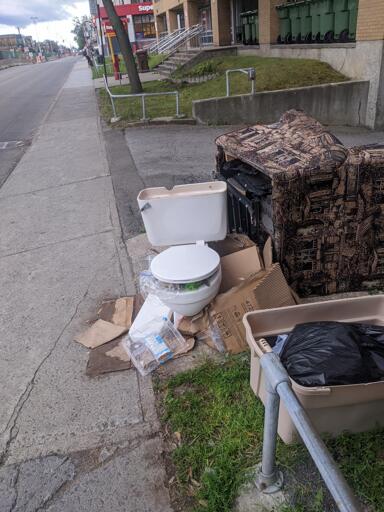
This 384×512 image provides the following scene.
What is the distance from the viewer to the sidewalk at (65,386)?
7.17ft

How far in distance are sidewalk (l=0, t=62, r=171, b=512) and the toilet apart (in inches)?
25.8

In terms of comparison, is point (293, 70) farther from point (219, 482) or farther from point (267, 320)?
point (219, 482)

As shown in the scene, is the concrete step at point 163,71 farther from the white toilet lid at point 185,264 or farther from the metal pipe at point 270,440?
the metal pipe at point 270,440

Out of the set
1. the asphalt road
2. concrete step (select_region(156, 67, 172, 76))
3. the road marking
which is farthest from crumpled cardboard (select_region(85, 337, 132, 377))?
concrete step (select_region(156, 67, 172, 76))

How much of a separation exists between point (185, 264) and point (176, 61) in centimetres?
1957

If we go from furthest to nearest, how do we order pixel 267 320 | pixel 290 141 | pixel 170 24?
pixel 170 24 < pixel 290 141 < pixel 267 320

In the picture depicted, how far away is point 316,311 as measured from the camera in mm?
2545

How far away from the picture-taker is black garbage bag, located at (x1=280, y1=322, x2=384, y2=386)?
2.02 metres

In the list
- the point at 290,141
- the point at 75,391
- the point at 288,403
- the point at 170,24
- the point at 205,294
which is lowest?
the point at 75,391

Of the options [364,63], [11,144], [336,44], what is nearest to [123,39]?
[11,144]

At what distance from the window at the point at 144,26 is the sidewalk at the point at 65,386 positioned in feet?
169

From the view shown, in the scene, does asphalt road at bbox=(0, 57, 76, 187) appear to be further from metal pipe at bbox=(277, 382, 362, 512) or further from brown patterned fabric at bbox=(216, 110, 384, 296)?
metal pipe at bbox=(277, 382, 362, 512)

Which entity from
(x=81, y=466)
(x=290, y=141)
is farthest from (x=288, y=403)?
(x=290, y=141)

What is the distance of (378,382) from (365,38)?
9.73 metres
